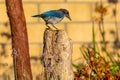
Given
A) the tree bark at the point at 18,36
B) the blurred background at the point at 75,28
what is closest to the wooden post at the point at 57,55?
the tree bark at the point at 18,36

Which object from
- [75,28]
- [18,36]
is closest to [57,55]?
[18,36]

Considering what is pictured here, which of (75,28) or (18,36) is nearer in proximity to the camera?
(18,36)

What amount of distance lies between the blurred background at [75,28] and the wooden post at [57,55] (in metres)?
1.79

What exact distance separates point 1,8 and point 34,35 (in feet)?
1.61

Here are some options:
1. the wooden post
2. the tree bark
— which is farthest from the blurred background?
the wooden post

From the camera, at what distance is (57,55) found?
502 cm

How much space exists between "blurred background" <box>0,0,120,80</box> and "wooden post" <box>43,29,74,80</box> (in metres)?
1.79

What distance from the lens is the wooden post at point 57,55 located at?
5.00 m

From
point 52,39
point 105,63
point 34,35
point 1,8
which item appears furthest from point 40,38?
point 52,39

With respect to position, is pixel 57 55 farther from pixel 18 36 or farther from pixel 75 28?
pixel 75 28

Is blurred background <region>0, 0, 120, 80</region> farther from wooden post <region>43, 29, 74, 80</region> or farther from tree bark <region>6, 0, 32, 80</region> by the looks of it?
wooden post <region>43, 29, 74, 80</region>

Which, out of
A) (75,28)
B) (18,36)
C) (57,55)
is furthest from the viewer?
(75,28)

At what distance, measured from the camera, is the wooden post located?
5.00 metres

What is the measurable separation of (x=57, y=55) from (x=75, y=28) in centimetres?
190
